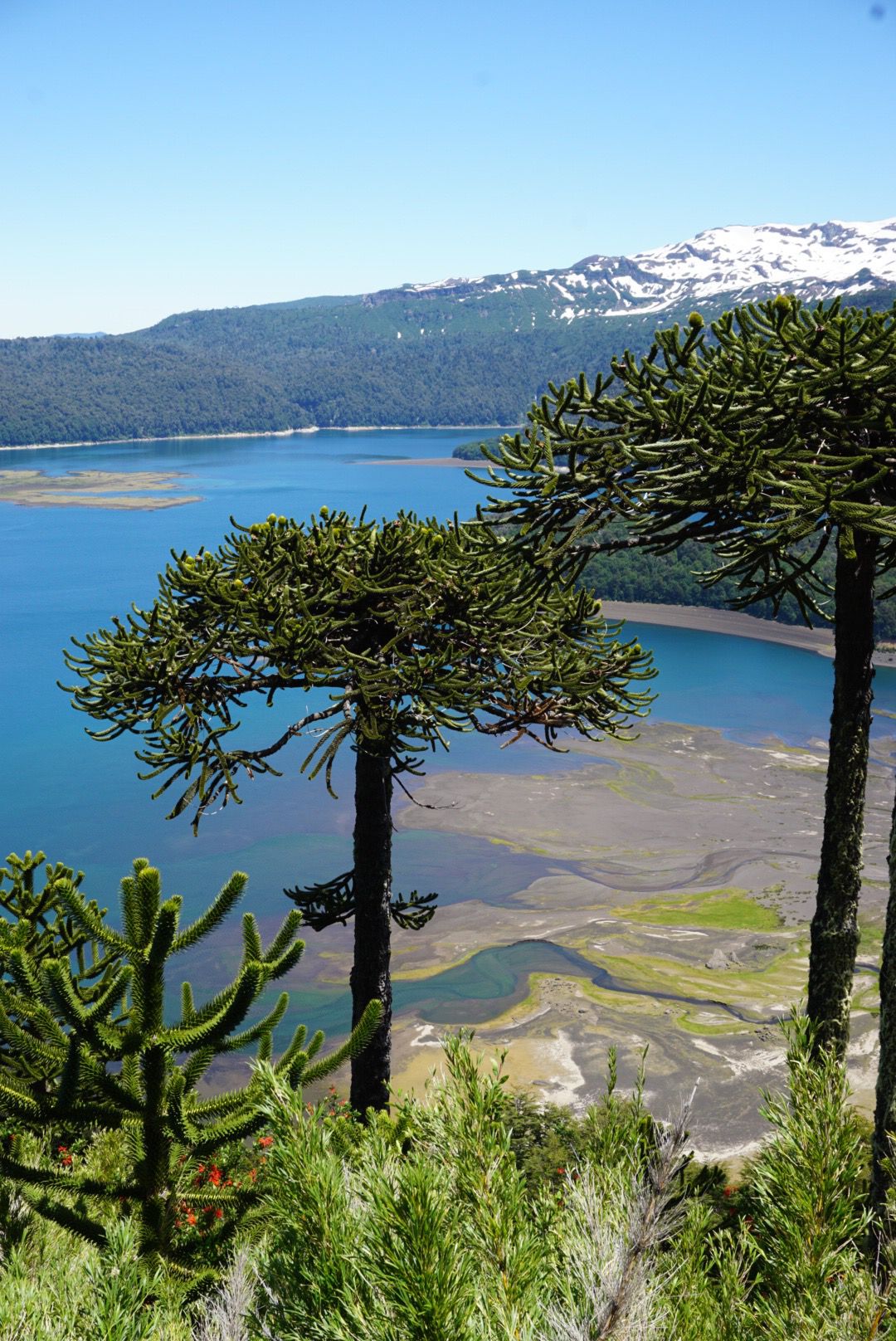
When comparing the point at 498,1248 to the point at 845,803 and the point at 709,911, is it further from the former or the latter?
the point at 709,911

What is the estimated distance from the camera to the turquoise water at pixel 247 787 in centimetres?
4153

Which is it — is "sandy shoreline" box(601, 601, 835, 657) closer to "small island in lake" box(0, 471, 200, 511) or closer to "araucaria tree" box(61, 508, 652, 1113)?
"small island in lake" box(0, 471, 200, 511)

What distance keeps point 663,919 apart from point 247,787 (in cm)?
2447

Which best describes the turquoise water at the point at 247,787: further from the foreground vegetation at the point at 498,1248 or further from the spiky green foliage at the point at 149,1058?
the foreground vegetation at the point at 498,1248

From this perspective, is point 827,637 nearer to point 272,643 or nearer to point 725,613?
point 725,613

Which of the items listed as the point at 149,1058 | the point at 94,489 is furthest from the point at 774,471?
the point at 94,489

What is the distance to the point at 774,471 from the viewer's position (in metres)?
9.28

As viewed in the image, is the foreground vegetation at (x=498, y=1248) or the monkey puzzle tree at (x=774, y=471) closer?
the foreground vegetation at (x=498, y=1248)

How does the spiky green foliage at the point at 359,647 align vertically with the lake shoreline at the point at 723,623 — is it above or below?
above

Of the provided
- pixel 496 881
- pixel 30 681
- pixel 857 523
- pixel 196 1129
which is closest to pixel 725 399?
pixel 857 523

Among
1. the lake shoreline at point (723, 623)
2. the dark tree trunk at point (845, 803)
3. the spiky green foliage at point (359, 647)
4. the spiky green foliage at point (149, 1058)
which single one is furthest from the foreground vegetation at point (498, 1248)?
the lake shoreline at point (723, 623)

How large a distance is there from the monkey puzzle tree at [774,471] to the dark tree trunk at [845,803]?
0.05 feet

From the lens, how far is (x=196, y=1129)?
21.6 ft

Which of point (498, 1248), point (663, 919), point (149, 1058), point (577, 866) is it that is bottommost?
point (577, 866)
